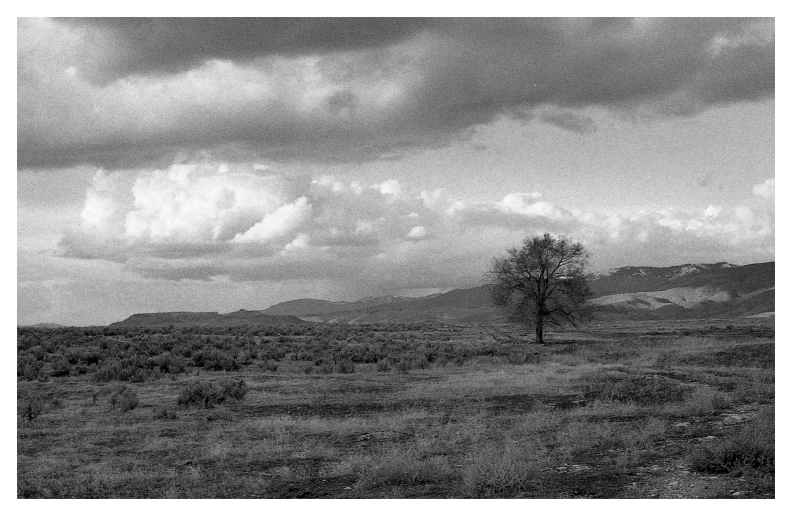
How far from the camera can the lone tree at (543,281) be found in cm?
4488

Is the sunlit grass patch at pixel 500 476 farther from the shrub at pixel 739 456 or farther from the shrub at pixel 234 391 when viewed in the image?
the shrub at pixel 234 391

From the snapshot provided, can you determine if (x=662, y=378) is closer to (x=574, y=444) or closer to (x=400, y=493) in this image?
(x=574, y=444)

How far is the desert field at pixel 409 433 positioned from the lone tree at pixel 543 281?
1744cm

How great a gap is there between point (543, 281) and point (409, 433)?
32293 millimetres

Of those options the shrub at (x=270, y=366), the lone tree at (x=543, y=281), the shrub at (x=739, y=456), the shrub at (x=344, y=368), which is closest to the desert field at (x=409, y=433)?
the shrub at (x=739, y=456)

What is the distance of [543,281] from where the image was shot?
45375mm

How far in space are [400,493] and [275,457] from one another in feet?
10.6

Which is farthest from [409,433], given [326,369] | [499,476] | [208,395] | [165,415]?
[326,369]

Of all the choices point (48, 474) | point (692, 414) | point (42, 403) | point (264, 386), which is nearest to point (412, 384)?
point (264, 386)

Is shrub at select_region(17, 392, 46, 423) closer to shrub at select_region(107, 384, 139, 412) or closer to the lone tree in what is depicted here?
shrub at select_region(107, 384, 139, 412)

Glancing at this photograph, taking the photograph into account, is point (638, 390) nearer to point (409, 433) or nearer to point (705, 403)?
point (705, 403)

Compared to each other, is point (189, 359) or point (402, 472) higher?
point (402, 472)

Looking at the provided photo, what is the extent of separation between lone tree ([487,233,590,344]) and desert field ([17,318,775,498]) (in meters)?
17.4
